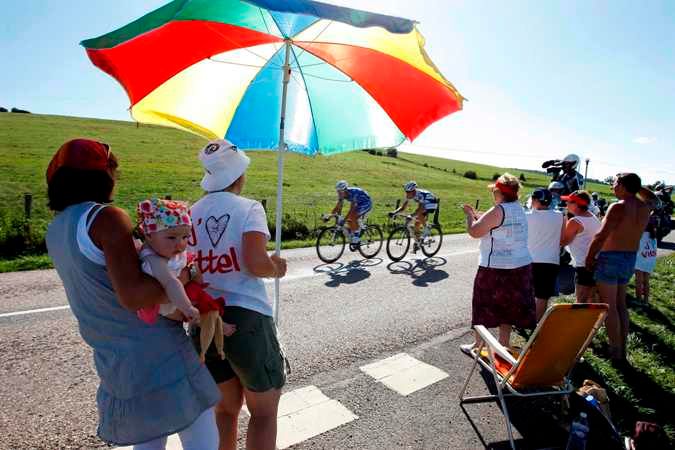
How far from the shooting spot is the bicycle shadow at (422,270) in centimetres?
862

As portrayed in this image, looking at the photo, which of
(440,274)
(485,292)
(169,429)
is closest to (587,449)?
(485,292)

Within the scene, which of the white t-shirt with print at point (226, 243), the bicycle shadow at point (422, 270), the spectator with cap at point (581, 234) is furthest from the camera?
the bicycle shadow at point (422, 270)

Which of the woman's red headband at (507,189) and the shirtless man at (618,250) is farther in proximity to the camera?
the shirtless man at (618,250)

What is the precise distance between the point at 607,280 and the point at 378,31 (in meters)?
3.81

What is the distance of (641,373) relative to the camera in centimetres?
456

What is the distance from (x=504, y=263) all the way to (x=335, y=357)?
7.00ft

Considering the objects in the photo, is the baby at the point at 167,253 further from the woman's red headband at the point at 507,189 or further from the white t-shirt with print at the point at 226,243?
the woman's red headband at the point at 507,189

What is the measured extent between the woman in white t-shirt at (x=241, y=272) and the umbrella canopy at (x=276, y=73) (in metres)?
0.94

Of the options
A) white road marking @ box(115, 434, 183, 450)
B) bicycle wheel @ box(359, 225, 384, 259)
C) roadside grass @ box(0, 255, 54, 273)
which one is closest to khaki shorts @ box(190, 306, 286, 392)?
white road marking @ box(115, 434, 183, 450)

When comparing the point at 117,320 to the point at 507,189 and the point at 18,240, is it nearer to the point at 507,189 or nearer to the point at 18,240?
the point at 507,189

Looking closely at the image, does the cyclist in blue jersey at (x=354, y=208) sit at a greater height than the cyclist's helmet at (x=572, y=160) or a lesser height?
lesser

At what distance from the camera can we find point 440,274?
9211 mm

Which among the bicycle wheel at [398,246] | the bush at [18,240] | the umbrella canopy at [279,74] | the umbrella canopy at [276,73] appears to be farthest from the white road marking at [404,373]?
the bush at [18,240]

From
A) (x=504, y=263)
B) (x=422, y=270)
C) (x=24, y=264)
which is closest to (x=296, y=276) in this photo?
(x=422, y=270)
